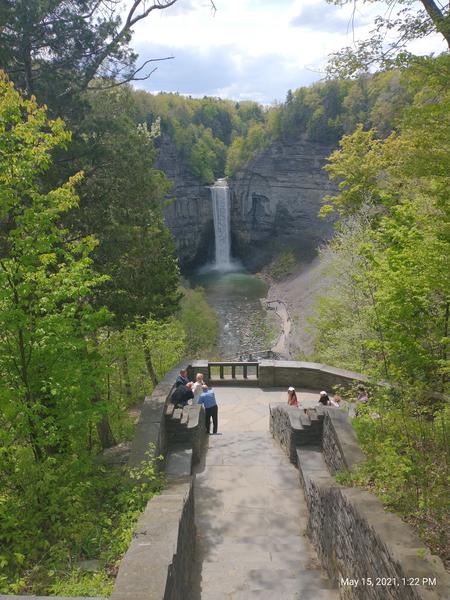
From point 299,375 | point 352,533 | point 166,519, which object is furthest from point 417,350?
point 299,375

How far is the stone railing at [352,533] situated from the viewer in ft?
12.3

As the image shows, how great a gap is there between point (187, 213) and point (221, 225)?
19.3 ft

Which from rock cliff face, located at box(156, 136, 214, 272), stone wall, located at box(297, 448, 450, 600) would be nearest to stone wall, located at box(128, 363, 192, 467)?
stone wall, located at box(297, 448, 450, 600)

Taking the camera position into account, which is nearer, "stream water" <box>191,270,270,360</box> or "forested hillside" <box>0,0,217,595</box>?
"forested hillside" <box>0,0,217,595</box>

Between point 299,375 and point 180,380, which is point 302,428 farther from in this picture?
point 299,375

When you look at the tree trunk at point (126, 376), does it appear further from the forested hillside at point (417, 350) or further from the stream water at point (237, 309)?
the stream water at point (237, 309)

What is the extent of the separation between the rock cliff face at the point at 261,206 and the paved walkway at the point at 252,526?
55719 millimetres

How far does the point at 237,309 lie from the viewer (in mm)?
54531

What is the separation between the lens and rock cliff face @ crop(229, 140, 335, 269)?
64688mm

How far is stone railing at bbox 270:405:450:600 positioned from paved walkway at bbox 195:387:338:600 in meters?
0.28

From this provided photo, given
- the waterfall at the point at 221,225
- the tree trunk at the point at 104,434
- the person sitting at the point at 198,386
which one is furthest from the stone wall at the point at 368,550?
the waterfall at the point at 221,225

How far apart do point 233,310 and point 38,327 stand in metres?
48.5

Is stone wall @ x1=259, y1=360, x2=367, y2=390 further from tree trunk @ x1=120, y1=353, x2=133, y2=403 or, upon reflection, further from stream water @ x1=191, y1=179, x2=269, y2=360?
stream water @ x1=191, y1=179, x2=269, y2=360

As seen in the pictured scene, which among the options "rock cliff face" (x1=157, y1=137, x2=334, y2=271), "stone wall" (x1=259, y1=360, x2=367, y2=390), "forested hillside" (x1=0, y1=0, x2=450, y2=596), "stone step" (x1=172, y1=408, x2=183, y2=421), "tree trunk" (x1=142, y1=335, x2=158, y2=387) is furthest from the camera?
"rock cliff face" (x1=157, y1=137, x2=334, y2=271)
